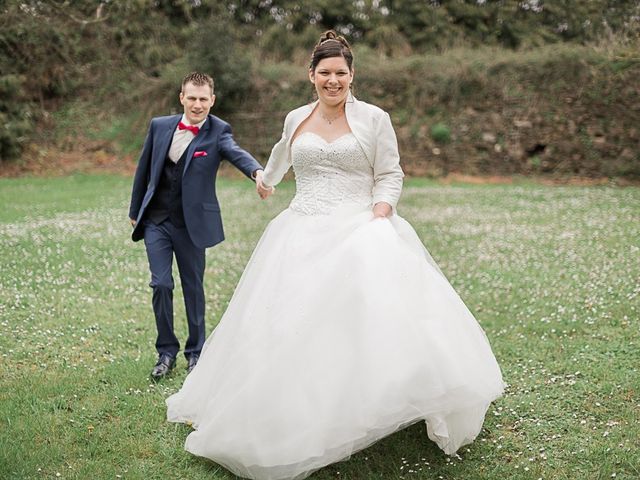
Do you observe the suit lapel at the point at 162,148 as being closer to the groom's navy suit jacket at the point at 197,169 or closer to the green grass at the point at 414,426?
the groom's navy suit jacket at the point at 197,169

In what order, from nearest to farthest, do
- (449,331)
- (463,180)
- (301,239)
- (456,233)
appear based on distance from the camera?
(449,331)
(301,239)
(456,233)
(463,180)

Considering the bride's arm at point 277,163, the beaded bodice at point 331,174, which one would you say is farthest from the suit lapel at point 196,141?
the beaded bodice at point 331,174

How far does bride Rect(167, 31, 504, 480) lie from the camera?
13.1 ft

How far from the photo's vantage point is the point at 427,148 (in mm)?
26281

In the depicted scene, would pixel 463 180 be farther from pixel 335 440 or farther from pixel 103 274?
pixel 335 440

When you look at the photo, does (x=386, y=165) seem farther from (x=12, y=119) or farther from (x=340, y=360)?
(x=12, y=119)

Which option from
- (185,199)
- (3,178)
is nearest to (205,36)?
(3,178)

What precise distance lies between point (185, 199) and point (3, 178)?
19.7 m

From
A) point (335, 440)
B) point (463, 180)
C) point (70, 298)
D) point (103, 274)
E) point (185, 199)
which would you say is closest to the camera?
point (335, 440)

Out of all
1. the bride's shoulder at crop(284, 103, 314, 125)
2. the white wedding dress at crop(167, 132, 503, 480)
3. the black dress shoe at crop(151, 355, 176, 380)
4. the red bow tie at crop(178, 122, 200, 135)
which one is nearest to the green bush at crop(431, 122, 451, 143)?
the red bow tie at crop(178, 122, 200, 135)

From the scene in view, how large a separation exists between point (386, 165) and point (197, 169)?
185 centimetres

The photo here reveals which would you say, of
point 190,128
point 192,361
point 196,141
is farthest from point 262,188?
point 192,361

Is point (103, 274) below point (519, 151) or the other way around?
the other way around

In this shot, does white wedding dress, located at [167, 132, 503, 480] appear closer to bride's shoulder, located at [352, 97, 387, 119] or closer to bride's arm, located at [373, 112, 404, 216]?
bride's arm, located at [373, 112, 404, 216]
